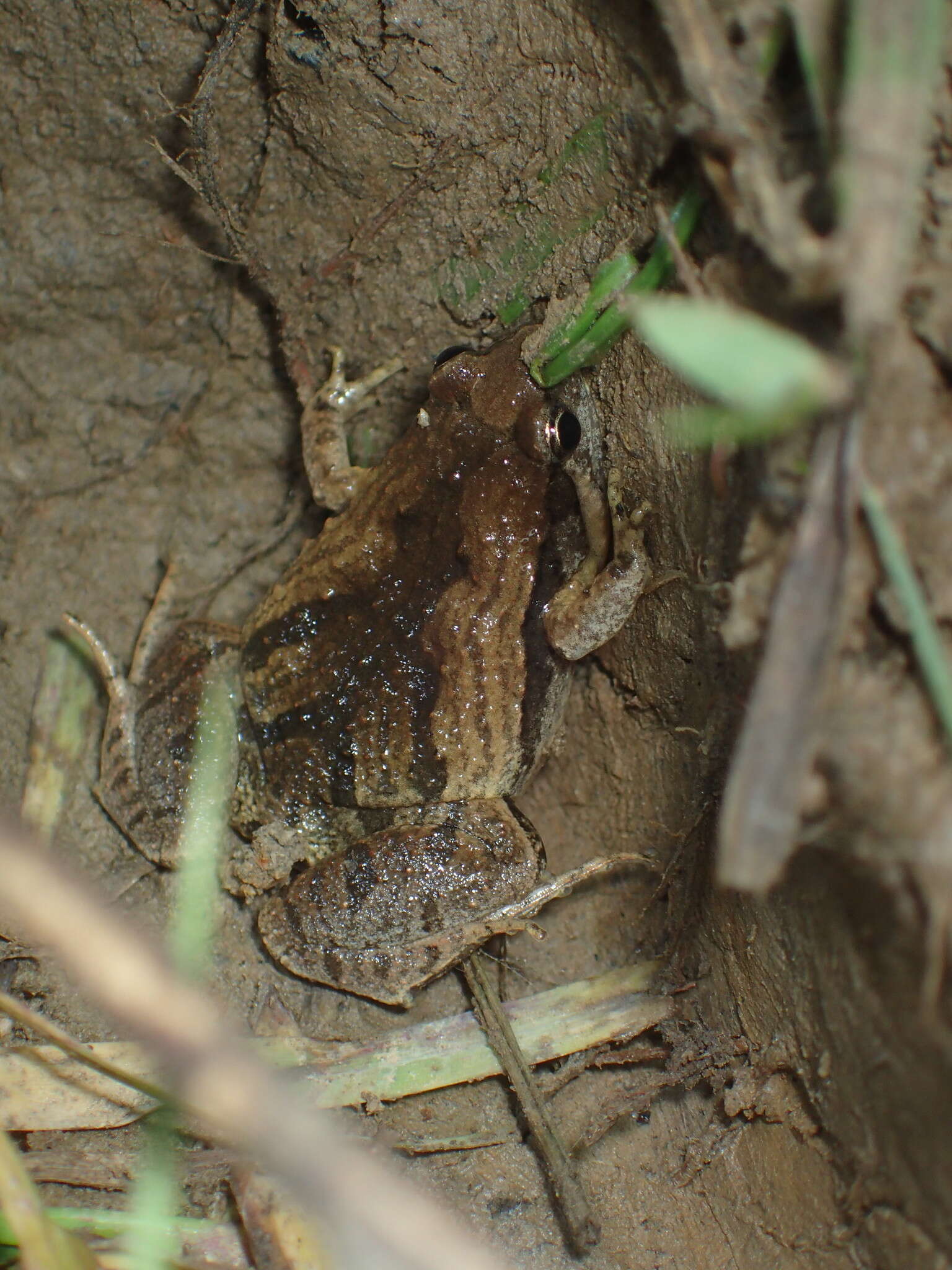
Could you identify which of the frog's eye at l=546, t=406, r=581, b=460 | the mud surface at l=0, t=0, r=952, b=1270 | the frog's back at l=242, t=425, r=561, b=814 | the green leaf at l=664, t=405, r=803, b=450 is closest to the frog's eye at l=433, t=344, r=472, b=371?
the mud surface at l=0, t=0, r=952, b=1270

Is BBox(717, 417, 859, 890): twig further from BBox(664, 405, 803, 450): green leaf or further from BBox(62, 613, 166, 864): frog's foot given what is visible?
BBox(62, 613, 166, 864): frog's foot

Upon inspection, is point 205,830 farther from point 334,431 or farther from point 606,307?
point 606,307

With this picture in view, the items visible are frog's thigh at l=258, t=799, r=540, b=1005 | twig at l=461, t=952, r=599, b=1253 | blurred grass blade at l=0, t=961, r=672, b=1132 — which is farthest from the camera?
frog's thigh at l=258, t=799, r=540, b=1005

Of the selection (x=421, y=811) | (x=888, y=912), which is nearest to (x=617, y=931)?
(x=421, y=811)

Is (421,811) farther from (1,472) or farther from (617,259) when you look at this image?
(1,472)

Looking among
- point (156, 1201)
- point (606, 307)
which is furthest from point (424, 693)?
point (156, 1201)

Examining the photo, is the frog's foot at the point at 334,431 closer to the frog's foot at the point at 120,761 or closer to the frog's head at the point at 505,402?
the frog's head at the point at 505,402
